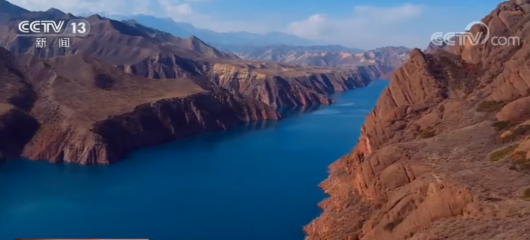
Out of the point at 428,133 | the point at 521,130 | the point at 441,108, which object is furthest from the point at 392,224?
the point at 441,108

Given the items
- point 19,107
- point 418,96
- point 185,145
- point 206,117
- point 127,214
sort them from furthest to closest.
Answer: point 206,117, point 185,145, point 19,107, point 418,96, point 127,214

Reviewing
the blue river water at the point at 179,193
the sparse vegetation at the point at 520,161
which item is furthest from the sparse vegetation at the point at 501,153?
the blue river water at the point at 179,193

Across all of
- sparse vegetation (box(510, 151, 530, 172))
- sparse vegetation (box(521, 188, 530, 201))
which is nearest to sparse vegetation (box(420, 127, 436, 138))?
sparse vegetation (box(510, 151, 530, 172))

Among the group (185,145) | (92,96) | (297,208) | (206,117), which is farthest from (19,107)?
(297,208)

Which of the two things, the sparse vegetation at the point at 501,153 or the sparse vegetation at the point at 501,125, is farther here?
the sparse vegetation at the point at 501,125

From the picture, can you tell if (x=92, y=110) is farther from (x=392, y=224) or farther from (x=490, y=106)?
(x=392, y=224)

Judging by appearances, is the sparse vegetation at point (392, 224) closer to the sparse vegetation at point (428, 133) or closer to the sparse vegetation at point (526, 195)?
the sparse vegetation at point (526, 195)

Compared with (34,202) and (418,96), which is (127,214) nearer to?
A: (34,202)
